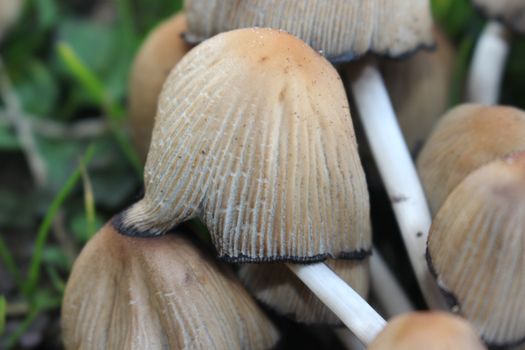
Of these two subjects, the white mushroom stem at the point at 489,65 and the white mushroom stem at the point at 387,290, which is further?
the white mushroom stem at the point at 489,65

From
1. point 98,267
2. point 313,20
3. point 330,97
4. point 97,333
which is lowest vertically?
point 97,333

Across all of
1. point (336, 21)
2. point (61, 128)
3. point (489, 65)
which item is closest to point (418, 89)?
point (489, 65)

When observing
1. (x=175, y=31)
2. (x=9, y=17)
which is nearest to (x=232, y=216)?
(x=175, y=31)

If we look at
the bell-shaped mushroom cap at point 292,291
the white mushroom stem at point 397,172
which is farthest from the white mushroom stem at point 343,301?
the white mushroom stem at point 397,172

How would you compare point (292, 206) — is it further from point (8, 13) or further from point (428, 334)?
point (8, 13)

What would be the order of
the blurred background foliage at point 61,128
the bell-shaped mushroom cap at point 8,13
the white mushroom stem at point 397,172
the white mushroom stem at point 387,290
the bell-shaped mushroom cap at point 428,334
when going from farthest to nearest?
the bell-shaped mushroom cap at point 8,13, the blurred background foliage at point 61,128, the white mushroom stem at point 387,290, the white mushroom stem at point 397,172, the bell-shaped mushroom cap at point 428,334

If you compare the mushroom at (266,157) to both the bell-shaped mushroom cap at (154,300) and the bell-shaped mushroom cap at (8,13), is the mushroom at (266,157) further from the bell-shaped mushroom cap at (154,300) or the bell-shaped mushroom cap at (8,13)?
the bell-shaped mushroom cap at (8,13)

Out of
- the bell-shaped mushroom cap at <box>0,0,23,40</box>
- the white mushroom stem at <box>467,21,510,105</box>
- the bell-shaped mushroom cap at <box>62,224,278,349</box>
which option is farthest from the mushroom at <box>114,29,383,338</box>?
the bell-shaped mushroom cap at <box>0,0,23,40</box>

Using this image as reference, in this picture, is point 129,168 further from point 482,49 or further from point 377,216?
point 482,49
